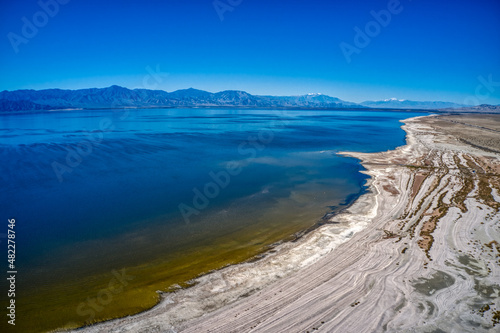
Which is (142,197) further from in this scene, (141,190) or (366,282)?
(366,282)

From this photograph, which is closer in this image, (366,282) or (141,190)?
(366,282)

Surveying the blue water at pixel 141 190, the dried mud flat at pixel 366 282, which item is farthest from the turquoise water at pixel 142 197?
the dried mud flat at pixel 366 282

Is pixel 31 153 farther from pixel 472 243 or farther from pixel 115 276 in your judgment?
pixel 472 243

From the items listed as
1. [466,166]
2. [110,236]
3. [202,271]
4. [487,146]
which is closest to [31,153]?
[110,236]

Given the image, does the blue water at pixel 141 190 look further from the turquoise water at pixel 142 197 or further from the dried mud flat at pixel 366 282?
the dried mud flat at pixel 366 282

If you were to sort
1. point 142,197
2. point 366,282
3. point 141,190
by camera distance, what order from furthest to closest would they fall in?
point 141,190 → point 142,197 → point 366,282

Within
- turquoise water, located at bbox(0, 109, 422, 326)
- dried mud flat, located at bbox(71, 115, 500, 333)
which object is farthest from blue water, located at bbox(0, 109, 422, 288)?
dried mud flat, located at bbox(71, 115, 500, 333)

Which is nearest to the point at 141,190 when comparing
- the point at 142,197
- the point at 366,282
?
the point at 142,197

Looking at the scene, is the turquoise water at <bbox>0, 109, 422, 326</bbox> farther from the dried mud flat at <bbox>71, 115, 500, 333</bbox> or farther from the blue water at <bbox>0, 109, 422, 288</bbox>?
the dried mud flat at <bbox>71, 115, 500, 333</bbox>
